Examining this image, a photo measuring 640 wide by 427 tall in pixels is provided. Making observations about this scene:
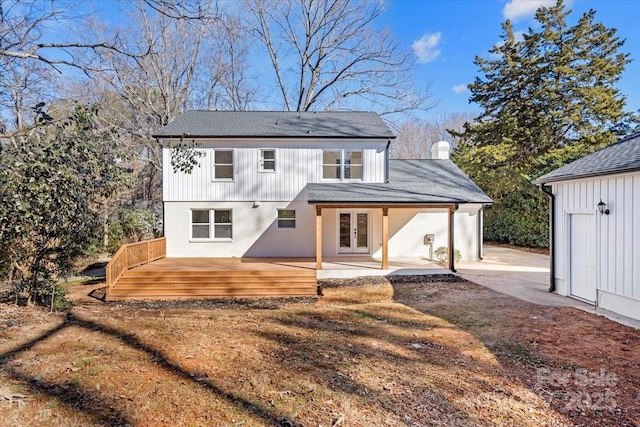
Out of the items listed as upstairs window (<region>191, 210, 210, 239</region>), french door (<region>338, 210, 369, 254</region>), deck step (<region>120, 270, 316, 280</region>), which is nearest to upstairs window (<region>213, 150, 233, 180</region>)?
upstairs window (<region>191, 210, 210, 239</region>)

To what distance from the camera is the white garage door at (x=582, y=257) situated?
797 centimetres

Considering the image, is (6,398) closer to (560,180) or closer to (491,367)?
(491,367)

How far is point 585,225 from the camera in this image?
8.20 meters

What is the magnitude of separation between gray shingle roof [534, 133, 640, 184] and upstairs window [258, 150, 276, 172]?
30.6ft

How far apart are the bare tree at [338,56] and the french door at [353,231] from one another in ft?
39.3

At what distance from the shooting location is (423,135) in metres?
38.8

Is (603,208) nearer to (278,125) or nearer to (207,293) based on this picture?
(207,293)

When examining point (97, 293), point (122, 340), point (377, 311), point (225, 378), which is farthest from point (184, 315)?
point (97, 293)

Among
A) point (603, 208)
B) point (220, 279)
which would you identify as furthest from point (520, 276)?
point (220, 279)

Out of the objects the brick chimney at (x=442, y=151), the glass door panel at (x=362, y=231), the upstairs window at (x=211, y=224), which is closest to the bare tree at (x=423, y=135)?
the brick chimney at (x=442, y=151)

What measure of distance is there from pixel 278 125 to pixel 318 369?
12517 mm

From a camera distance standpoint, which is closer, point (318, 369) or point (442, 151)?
point (318, 369)

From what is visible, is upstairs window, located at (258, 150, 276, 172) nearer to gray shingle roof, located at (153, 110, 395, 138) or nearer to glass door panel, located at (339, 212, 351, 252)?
gray shingle roof, located at (153, 110, 395, 138)

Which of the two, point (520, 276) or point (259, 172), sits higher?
point (259, 172)
